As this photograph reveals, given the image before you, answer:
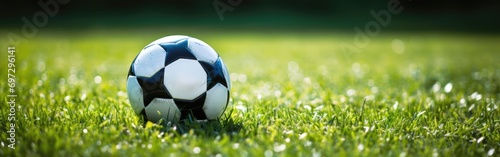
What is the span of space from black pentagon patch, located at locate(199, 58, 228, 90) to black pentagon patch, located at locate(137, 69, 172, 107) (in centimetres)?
29

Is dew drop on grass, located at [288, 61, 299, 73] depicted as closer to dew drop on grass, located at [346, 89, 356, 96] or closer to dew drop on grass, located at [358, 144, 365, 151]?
dew drop on grass, located at [346, 89, 356, 96]

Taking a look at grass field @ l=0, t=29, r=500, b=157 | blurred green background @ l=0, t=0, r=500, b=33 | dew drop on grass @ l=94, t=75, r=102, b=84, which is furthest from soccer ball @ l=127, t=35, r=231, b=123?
blurred green background @ l=0, t=0, r=500, b=33

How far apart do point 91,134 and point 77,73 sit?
3.73 m

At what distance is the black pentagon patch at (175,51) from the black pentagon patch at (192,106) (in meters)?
0.28

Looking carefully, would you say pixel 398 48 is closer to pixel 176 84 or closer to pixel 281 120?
pixel 281 120

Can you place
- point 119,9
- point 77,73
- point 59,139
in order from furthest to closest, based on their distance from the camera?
point 119,9
point 77,73
point 59,139

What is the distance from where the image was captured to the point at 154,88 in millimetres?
3014

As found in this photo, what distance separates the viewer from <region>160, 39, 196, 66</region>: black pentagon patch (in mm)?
3067

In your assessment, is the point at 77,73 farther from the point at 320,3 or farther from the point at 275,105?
the point at 320,3

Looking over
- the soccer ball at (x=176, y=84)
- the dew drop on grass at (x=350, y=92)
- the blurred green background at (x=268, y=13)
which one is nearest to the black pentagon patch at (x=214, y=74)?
the soccer ball at (x=176, y=84)

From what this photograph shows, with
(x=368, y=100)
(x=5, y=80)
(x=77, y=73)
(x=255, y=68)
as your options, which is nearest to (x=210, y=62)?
(x=368, y=100)

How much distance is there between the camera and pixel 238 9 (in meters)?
26.5

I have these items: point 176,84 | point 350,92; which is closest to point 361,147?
point 176,84

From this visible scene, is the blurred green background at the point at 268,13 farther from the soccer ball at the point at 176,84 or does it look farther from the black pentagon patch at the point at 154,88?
the black pentagon patch at the point at 154,88
